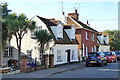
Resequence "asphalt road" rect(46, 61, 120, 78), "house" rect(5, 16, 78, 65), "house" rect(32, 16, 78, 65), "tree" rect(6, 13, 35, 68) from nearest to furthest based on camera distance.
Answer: "asphalt road" rect(46, 61, 120, 78), "tree" rect(6, 13, 35, 68), "house" rect(5, 16, 78, 65), "house" rect(32, 16, 78, 65)

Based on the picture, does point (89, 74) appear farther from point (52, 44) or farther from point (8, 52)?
point (8, 52)

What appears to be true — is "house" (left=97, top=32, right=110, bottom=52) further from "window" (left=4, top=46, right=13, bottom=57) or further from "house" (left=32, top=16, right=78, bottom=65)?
"window" (left=4, top=46, right=13, bottom=57)

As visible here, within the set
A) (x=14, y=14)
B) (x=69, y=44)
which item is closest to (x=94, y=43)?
(x=69, y=44)

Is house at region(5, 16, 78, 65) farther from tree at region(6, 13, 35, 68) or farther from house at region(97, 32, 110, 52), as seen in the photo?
house at region(97, 32, 110, 52)

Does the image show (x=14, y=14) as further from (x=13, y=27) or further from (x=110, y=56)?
(x=110, y=56)

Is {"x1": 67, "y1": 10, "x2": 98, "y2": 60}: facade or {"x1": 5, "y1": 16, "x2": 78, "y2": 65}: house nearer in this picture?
{"x1": 5, "y1": 16, "x2": 78, "y2": 65}: house

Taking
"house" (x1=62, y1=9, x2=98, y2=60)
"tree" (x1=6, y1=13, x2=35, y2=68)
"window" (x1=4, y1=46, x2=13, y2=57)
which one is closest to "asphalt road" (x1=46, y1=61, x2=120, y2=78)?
"tree" (x1=6, y1=13, x2=35, y2=68)

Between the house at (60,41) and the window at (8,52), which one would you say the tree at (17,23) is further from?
the window at (8,52)

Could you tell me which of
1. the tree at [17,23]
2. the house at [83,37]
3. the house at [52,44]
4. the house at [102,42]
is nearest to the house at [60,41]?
the house at [52,44]

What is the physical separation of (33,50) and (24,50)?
3.99ft

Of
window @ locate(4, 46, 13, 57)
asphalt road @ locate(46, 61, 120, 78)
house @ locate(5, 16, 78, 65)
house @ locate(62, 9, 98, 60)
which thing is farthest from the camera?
house @ locate(62, 9, 98, 60)

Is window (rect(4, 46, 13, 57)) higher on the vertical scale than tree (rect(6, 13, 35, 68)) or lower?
lower

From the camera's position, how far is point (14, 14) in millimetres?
17594

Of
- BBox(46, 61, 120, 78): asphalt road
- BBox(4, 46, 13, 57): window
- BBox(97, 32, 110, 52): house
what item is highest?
BBox(97, 32, 110, 52): house
